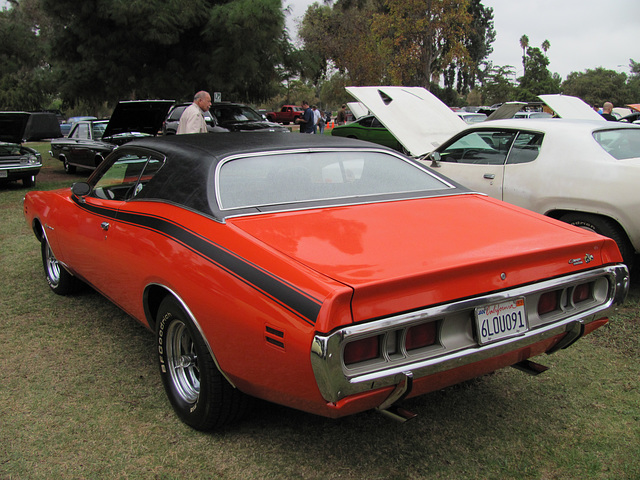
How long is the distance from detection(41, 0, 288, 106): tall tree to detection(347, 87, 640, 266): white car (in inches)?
481

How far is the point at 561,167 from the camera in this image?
4910mm

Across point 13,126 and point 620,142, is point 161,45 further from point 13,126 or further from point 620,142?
point 620,142

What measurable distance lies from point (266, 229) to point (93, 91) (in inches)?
745

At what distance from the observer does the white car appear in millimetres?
4496

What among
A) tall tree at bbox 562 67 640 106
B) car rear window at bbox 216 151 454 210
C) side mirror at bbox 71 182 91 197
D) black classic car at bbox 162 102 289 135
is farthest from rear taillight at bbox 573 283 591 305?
tall tree at bbox 562 67 640 106

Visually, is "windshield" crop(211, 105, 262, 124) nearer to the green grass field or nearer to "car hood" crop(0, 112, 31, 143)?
"car hood" crop(0, 112, 31, 143)

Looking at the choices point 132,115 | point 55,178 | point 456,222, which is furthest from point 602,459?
point 55,178

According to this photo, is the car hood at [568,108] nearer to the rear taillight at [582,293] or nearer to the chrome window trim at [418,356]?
the rear taillight at [582,293]

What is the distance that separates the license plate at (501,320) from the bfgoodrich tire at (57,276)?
354 centimetres

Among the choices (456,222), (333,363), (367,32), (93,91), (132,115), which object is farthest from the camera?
(367,32)

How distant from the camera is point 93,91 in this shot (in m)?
19.1

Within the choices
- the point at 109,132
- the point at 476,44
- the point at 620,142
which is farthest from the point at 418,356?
the point at 476,44

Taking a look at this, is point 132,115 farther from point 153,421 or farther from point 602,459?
point 602,459

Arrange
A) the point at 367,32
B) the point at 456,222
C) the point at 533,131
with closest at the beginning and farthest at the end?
the point at 456,222, the point at 533,131, the point at 367,32
